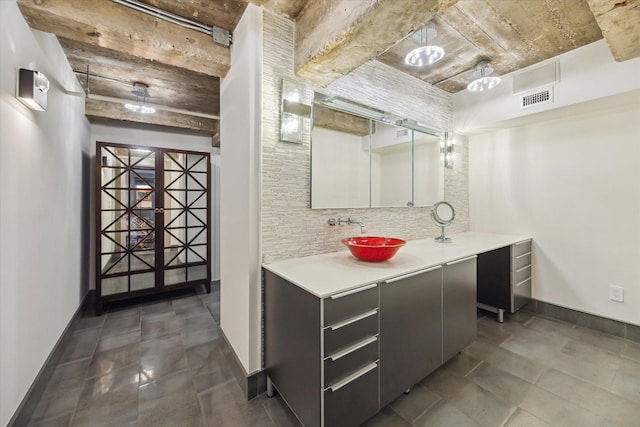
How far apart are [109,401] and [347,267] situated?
1.71 metres

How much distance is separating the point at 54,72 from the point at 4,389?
204 centimetres

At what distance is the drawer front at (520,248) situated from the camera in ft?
8.39

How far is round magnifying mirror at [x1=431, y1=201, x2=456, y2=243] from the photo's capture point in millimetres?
2635

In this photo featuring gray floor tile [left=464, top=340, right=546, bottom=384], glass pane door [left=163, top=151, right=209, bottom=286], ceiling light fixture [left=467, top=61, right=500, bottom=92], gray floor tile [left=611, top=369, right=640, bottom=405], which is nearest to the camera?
gray floor tile [left=611, top=369, right=640, bottom=405]

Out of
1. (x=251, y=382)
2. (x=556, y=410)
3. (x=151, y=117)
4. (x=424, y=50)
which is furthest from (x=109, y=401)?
(x=424, y=50)

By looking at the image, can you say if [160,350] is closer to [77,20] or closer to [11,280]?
[11,280]

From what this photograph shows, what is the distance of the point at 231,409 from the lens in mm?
1559

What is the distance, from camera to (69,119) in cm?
233

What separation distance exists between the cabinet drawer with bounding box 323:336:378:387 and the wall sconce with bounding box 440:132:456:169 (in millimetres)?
2460

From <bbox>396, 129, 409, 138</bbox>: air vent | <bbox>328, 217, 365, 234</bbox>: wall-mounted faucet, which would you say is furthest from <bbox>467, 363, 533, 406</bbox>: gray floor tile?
<bbox>396, 129, 409, 138</bbox>: air vent

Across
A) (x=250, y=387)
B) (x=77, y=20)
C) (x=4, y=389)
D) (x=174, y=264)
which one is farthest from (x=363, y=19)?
(x=174, y=264)

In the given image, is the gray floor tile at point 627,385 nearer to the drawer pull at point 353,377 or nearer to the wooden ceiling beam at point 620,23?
the drawer pull at point 353,377

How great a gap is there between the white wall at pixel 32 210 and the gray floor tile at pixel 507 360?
117 inches

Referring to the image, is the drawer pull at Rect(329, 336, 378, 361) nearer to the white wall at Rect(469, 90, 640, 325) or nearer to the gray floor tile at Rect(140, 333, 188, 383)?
the gray floor tile at Rect(140, 333, 188, 383)
